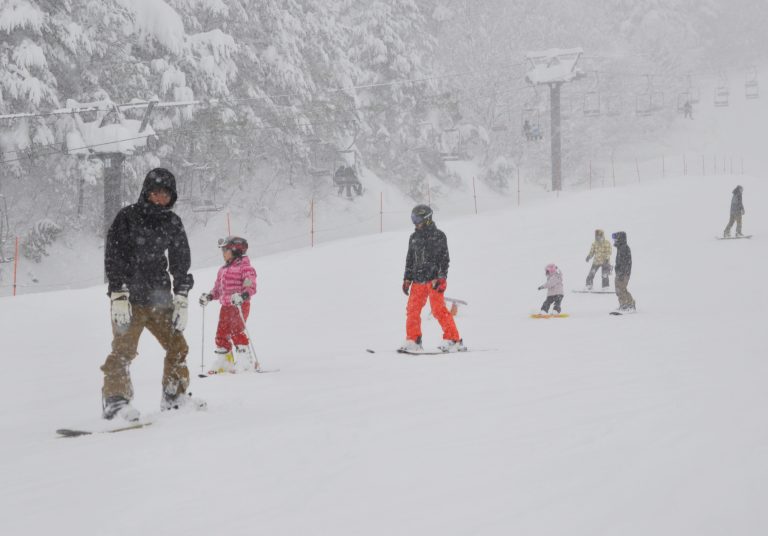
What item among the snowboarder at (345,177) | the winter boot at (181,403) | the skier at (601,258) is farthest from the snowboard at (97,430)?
the snowboarder at (345,177)

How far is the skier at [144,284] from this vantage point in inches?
222

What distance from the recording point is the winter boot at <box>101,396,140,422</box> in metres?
5.57

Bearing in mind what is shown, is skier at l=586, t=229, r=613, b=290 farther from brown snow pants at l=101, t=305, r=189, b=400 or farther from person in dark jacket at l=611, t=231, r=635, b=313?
brown snow pants at l=101, t=305, r=189, b=400

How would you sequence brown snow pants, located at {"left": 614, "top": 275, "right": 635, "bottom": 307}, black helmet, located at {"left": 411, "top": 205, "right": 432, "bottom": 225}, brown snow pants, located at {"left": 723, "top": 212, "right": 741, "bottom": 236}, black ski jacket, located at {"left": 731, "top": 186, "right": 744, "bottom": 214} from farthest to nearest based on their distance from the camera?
1. brown snow pants, located at {"left": 723, "top": 212, "right": 741, "bottom": 236}
2. black ski jacket, located at {"left": 731, "top": 186, "right": 744, "bottom": 214}
3. brown snow pants, located at {"left": 614, "top": 275, "right": 635, "bottom": 307}
4. black helmet, located at {"left": 411, "top": 205, "right": 432, "bottom": 225}

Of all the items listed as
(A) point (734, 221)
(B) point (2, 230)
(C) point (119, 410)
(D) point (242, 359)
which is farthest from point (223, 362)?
(B) point (2, 230)

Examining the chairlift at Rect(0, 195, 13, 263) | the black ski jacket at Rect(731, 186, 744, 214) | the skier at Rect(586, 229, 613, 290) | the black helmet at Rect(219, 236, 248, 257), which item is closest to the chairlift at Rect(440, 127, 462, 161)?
the black ski jacket at Rect(731, 186, 744, 214)

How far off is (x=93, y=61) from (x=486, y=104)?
4277 centimetres

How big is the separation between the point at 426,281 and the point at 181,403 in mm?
4343

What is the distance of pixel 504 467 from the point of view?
405 cm

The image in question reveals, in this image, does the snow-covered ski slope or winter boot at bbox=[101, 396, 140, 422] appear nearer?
the snow-covered ski slope

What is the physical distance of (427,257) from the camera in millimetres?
9680

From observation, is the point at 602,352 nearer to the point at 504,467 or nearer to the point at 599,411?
the point at 599,411

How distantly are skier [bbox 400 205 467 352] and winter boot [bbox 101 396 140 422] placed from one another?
4.64 metres

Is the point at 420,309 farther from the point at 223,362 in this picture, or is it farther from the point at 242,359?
the point at 223,362
